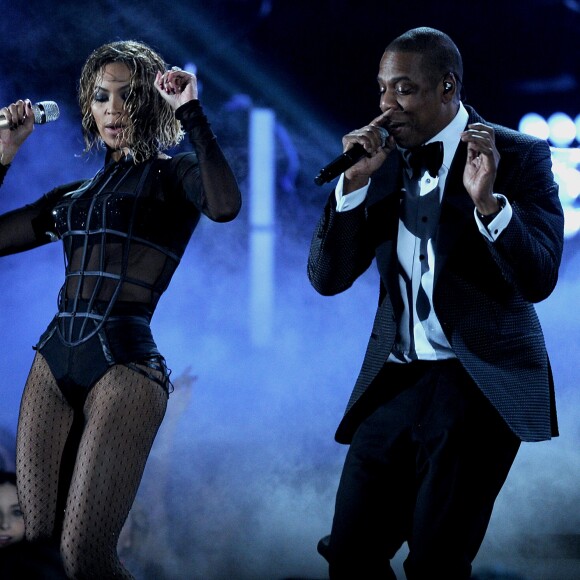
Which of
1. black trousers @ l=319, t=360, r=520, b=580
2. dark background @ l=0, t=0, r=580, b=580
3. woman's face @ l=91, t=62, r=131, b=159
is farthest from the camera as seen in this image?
dark background @ l=0, t=0, r=580, b=580

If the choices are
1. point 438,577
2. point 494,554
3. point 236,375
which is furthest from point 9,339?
point 438,577

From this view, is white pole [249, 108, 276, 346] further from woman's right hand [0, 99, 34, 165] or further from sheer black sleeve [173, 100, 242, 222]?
sheer black sleeve [173, 100, 242, 222]

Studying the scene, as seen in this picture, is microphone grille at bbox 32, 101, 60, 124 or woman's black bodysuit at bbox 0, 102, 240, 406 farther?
microphone grille at bbox 32, 101, 60, 124

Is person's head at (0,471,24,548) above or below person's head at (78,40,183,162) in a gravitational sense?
below

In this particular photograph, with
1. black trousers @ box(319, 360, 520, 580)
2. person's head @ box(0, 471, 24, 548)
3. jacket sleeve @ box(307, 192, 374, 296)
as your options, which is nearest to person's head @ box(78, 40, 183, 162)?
jacket sleeve @ box(307, 192, 374, 296)

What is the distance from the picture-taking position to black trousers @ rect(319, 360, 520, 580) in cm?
221

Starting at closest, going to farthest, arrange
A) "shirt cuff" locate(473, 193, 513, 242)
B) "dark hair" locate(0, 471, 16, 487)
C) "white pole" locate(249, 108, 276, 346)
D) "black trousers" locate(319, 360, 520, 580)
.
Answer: "shirt cuff" locate(473, 193, 513, 242) → "black trousers" locate(319, 360, 520, 580) → "dark hair" locate(0, 471, 16, 487) → "white pole" locate(249, 108, 276, 346)

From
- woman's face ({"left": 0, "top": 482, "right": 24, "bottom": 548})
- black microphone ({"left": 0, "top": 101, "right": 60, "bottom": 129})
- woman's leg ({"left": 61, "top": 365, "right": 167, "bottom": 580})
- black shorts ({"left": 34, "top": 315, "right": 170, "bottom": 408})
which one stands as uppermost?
black microphone ({"left": 0, "top": 101, "right": 60, "bottom": 129})

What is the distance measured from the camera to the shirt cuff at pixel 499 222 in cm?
209

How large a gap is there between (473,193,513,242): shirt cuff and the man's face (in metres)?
0.34

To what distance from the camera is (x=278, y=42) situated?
4074mm

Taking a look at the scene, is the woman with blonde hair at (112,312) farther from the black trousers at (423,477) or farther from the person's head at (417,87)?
the black trousers at (423,477)

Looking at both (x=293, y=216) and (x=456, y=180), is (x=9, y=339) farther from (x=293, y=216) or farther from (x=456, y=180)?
(x=456, y=180)

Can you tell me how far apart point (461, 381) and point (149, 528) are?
→ 2.20 metres
